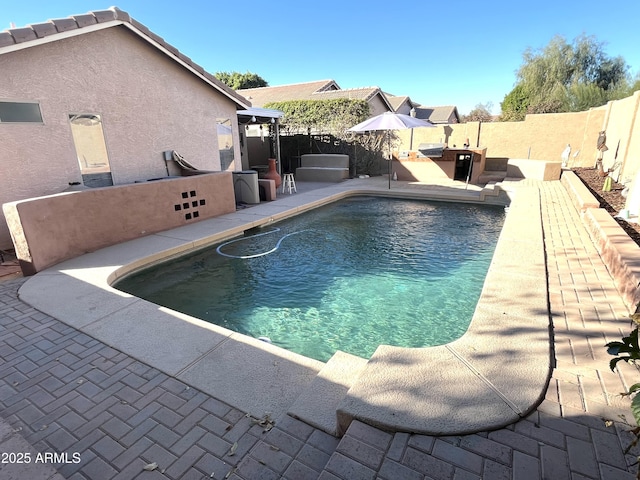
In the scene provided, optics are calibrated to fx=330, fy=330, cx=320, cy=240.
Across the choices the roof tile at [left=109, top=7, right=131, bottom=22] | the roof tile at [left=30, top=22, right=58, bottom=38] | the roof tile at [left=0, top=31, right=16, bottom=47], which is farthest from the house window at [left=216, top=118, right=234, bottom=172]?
the roof tile at [left=0, top=31, right=16, bottom=47]

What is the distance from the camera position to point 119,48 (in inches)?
290

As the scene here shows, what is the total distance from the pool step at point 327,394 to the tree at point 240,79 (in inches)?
1744

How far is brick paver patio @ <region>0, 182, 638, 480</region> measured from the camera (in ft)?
5.54

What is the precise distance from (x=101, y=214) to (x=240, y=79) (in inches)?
1620

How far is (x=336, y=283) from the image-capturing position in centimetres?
522

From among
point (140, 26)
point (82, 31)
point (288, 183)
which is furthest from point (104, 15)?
point (288, 183)

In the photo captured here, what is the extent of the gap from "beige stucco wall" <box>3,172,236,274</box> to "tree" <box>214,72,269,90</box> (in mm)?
38343

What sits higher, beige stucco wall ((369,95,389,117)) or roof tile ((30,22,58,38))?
beige stucco wall ((369,95,389,117))

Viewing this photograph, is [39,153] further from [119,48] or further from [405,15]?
[405,15]

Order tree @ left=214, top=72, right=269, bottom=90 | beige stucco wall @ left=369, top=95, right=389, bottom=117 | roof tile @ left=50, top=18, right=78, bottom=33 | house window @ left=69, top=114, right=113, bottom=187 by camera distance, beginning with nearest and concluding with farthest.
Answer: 1. roof tile @ left=50, top=18, right=78, bottom=33
2. house window @ left=69, top=114, right=113, bottom=187
3. beige stucco wall @ left=369, top=95, right=389, bottom=117
4. tree @ left=214, top=72, right=269, bottom=90

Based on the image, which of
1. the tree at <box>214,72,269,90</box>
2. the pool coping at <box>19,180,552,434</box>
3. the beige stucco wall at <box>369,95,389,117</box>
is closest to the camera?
the pool coping at <box>19,180,552,434</box>

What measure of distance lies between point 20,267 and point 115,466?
188 inches

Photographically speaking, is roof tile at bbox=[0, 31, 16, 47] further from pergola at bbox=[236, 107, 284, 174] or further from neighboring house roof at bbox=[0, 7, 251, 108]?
pergola at bbox=[236, 107, 284, 174]

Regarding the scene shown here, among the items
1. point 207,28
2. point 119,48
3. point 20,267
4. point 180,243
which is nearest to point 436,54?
point 207,28
